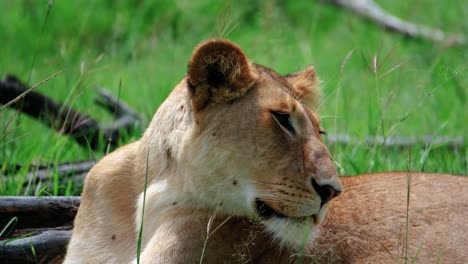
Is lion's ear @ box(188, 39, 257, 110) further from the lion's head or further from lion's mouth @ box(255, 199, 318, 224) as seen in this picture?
lion's mouth @ box(255, 199, 318, 224)

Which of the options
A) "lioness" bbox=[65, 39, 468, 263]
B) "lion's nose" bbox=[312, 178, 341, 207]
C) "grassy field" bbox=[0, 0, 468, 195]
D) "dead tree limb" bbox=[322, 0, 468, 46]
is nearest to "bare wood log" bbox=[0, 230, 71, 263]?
"lioness" bbox=[65, 39, 468, 263]

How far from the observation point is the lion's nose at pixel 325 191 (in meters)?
2.64

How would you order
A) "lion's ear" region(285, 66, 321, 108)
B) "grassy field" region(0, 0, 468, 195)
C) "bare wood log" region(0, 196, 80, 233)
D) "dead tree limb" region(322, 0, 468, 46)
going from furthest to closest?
"dead tree limb" region(322, 0, 468, 46)
"grassy field" region(0, 0, 468, 195)
"bare wood log" region(0, 196, 80, 233)
"lion's ear" region(285, 66, 321, 108)

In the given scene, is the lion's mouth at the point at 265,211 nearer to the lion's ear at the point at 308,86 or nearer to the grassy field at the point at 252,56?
the lion's ear at the point at 308,86

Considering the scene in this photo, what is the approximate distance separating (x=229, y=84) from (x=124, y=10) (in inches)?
191

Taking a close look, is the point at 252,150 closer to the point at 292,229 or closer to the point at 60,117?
the point at 292,229

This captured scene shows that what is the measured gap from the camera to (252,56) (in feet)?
16.4

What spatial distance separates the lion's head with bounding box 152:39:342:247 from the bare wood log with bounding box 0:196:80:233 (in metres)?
0.82

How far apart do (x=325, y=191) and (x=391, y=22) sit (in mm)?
5410

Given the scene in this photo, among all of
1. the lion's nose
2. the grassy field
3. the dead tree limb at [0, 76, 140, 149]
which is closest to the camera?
the lion's nose

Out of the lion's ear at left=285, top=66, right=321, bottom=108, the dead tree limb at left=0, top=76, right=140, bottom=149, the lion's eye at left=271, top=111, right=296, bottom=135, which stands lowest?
the dead tree limb at left=0, top=76, right=140, bottom=149

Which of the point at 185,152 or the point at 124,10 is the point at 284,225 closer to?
the point at 185,152

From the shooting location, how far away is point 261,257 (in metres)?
2.95

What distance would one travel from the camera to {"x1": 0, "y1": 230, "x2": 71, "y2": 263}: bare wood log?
129 inches
